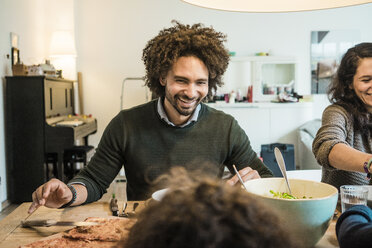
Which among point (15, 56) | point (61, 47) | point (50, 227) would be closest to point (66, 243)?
point (50, 227)

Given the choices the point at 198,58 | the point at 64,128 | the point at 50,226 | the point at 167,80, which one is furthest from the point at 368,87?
the point at 64,128

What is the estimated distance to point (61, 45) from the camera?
509cm

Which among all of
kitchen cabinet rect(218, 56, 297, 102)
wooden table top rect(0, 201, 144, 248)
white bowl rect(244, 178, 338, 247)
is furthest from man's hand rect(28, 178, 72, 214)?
kitchen cabinet rect(218, 56, 297, 102)

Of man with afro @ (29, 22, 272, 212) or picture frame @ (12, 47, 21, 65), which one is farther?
picture frame @ (12, 47, 21, 65)

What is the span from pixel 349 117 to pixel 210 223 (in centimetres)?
152

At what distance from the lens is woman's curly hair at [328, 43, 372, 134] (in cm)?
166

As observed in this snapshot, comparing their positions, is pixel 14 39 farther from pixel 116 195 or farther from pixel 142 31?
pixel 142 31

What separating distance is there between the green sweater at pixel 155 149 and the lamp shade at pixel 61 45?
3821mm

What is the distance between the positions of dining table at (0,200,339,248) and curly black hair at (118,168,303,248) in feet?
1.72

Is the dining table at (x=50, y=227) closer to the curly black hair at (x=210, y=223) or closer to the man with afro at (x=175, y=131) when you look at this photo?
the man with afro at (x=175, y=131)

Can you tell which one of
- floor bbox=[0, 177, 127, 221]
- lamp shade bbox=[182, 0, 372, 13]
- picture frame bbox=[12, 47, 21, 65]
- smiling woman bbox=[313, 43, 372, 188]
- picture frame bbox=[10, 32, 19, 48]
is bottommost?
floor bbox=[0, 177, 127, 221]

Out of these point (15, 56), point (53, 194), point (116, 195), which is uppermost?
point (15, 56)

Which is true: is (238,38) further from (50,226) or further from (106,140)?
(50,226)

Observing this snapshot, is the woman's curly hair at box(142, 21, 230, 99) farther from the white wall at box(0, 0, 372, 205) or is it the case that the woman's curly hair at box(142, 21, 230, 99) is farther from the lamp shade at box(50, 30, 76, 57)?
the white wall at box(0, 0, 372, 205)
